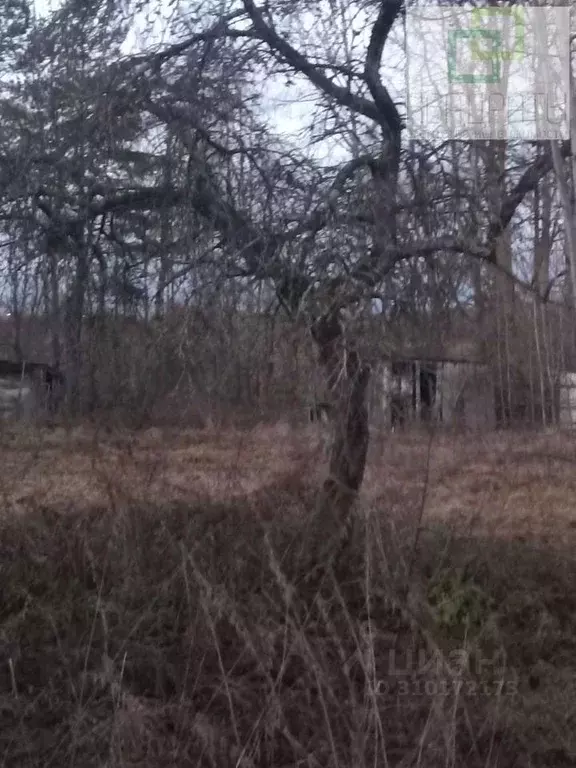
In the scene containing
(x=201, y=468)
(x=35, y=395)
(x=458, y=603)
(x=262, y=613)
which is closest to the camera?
(x=262, y=613)

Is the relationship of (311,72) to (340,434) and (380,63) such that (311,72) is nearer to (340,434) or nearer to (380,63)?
(380,63)

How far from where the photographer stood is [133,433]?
19.5 ft

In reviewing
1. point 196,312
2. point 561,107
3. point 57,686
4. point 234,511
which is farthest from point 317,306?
point 57,686

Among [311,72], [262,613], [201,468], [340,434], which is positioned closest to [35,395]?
[201,468]

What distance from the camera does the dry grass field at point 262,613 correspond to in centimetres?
380

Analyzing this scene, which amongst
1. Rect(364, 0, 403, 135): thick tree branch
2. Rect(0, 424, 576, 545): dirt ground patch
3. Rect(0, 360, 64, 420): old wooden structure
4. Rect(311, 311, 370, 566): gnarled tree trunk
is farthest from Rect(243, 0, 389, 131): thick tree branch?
Rect(0, 360, 64, 420): old wooden structure

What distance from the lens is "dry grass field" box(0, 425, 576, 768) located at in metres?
3.80

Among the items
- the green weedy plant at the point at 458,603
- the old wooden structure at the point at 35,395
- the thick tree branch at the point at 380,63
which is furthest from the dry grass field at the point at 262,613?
the thick tree branch at the point at 380,63

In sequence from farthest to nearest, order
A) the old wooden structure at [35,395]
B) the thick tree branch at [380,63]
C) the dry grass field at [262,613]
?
the old wooden structure at [35,395] → the thick tree branch at [380,63] → the dry grass field at [262,613]

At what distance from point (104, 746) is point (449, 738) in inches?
53.9

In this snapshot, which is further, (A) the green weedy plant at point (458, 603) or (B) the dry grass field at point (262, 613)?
(A) the green weedy plant at point (458, 603)

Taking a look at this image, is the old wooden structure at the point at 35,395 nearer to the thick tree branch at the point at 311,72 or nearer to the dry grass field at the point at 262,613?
the dry grass field at the point at 262,613

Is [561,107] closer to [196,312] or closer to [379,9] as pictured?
[379,9]

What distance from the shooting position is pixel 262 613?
4.66 meters
